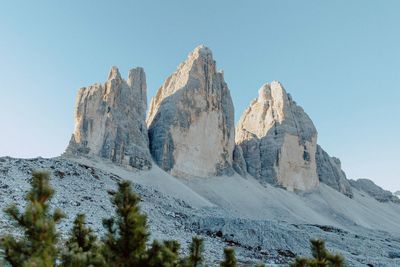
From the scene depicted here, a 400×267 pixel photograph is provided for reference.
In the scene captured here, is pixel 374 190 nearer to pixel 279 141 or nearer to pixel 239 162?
pixel 279 141

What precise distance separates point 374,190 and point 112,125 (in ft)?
349

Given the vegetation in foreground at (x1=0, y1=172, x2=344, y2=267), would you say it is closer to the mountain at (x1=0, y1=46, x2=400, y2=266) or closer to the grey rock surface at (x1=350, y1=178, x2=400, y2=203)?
the mountain at (x1=0, y1=46, x2=400, y2=266)

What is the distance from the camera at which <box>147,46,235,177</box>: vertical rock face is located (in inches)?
3329

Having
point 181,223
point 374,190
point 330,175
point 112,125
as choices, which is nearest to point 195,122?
point 112,125

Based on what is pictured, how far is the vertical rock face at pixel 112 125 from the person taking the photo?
7450 cm

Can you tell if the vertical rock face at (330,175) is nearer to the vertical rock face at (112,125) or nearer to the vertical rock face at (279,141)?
the vertical rock face at (279,141)

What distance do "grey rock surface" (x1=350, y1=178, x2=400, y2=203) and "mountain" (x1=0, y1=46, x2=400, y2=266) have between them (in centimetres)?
103

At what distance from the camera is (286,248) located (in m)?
34.2

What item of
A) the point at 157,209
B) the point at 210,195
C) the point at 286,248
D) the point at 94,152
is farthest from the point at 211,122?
the point at 286,248

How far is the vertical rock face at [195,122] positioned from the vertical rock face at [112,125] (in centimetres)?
521

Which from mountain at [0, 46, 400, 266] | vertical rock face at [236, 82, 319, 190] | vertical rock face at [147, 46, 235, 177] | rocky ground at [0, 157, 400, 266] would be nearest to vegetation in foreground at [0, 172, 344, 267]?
rocky ground at [0, 157, 400, 266]

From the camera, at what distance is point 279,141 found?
10819 centimetres

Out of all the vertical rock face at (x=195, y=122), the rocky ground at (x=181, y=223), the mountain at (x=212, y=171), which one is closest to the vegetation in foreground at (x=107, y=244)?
the rocky ground at (x=181, y=223)

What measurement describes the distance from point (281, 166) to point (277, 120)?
51.7 ft
